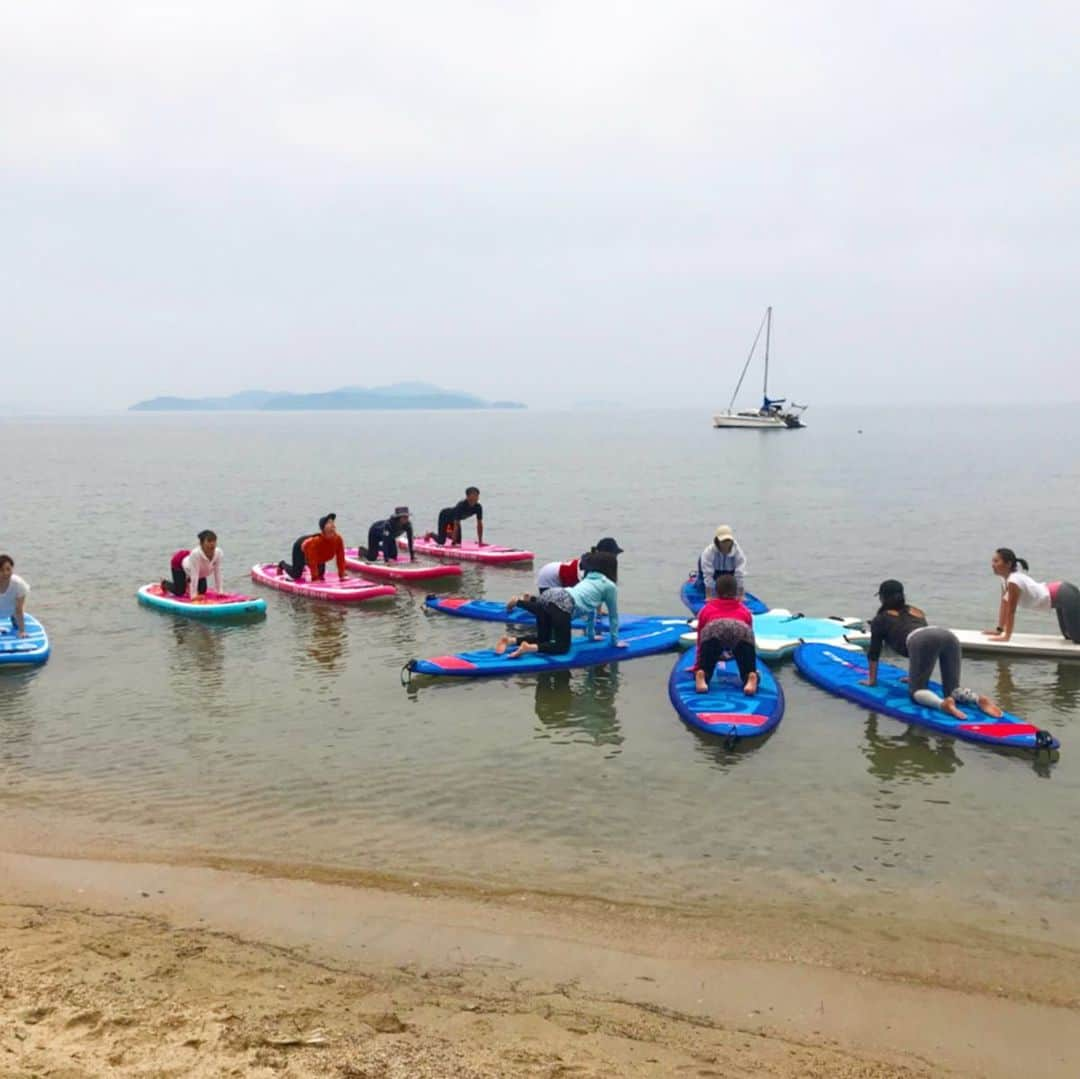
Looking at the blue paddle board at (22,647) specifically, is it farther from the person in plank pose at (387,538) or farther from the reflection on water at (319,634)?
the person in plank pose at (387,538)

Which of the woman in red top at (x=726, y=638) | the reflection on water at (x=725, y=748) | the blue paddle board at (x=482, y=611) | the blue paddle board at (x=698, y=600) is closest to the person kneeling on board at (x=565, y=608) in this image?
the woman in red top at (x=726, y=638)

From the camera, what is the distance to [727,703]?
12.6m

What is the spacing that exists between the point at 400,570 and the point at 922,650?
13.6 meters

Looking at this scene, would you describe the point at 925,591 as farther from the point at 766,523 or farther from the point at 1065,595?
the point at 766,523

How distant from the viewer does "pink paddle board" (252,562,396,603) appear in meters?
20.6

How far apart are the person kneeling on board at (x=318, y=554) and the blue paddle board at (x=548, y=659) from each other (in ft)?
23.0

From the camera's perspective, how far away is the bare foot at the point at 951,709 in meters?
11.9

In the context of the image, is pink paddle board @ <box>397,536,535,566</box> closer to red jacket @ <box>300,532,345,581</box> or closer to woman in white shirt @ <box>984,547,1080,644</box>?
red jacket @ <box>300,532,345,581</box>

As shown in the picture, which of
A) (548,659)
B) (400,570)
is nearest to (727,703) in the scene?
(548,659)

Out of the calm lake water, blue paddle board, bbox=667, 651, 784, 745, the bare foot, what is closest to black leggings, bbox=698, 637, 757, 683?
blue paddle board, bbox=667, 651, 784, 745

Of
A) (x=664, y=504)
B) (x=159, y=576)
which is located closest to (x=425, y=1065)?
(x=159, y=576)

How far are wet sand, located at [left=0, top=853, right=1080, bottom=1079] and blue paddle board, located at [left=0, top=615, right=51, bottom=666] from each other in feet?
25.4

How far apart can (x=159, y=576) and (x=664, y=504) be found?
25.3m

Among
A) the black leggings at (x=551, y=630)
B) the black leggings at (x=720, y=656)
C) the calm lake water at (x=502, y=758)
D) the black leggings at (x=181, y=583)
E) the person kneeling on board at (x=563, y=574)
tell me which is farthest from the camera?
the black leggings at (x=181, y=583)
